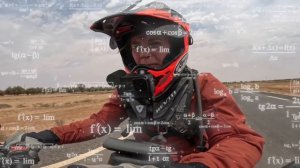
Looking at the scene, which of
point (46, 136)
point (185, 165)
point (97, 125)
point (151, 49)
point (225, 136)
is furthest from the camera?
point (97, 125)

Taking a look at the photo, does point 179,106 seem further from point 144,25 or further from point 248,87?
point 248,87

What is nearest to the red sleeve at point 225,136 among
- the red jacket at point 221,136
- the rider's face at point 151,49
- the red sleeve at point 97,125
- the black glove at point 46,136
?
the red jacket at point 221,136

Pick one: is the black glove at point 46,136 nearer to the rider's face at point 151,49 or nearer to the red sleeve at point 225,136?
the rider's face at point 151,49

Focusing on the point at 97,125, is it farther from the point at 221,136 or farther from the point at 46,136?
the point at 221,136

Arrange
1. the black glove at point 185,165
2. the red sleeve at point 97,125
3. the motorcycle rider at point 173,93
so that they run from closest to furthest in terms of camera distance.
Answer: the black glove at point 185,165, the motorcycle rider at point 173,93, the red sleeve at point 97,125

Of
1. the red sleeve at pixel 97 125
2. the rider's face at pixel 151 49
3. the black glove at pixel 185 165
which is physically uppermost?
the rider's face at pixel 151 49

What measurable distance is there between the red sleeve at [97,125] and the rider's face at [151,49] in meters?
0.32

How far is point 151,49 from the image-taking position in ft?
6.96

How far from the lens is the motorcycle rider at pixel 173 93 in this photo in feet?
6.26

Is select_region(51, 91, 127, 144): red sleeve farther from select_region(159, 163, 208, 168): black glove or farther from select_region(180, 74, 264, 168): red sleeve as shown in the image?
select_region(159, 163, 208, 168): black glove

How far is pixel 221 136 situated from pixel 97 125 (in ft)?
2.40

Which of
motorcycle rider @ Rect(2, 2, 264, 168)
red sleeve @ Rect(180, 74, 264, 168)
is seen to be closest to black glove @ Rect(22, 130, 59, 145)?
motorcycle rider @ Rect(2, 2, 264, 168)

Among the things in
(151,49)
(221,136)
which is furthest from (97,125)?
(221,136)

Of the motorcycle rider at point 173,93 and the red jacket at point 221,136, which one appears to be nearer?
the red jacket at point 221,136
